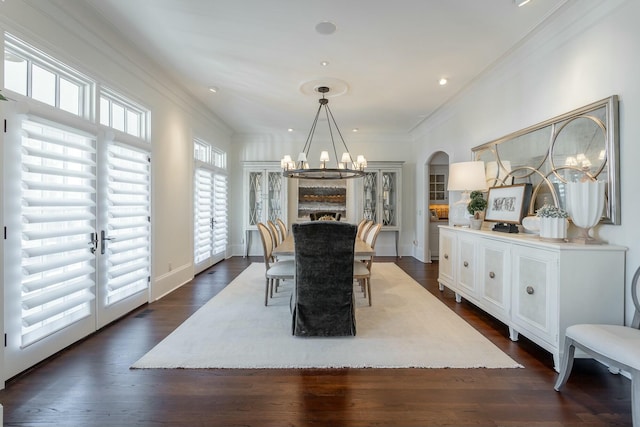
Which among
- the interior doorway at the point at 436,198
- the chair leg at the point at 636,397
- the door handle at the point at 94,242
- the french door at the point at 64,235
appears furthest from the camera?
the interior doorway at the point at 436,198

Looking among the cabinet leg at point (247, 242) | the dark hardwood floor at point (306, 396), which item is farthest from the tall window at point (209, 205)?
the dark hardwood floor at point (306, 396)

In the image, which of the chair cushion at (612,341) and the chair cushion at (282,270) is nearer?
the chair cushion at (612,341)

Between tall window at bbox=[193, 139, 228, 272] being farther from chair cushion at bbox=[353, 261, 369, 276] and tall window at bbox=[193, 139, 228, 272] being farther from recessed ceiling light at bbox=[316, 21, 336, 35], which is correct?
recessed ceiling light at bbox=[316, 21, 336, 35]

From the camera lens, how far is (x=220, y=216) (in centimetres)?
630

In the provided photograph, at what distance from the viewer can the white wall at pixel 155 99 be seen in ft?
7.52

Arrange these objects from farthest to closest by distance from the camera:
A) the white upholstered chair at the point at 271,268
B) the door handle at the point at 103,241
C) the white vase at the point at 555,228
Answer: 1. the white upholstered chair at the point at 271,268
2. the door handle at the point at 103,241
3. the white vase at the point at 555,228

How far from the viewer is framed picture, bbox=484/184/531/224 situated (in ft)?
10.2

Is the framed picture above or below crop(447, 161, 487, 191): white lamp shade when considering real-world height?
below

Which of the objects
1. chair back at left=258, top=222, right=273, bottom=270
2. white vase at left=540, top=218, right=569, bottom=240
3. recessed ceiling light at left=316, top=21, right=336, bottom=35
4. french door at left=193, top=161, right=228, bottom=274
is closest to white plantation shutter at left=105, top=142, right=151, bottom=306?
chair back at left=258, top=222, right=273, bottom=270

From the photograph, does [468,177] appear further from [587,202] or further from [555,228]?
[587,202]

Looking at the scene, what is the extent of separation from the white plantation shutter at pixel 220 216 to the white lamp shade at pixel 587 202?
539cm

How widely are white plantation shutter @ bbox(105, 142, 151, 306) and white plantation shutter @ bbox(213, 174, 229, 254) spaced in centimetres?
235

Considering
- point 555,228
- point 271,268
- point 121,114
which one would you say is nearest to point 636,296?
point 555,228

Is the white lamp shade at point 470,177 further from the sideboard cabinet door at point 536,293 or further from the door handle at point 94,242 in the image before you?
the door handle at point 94,242
